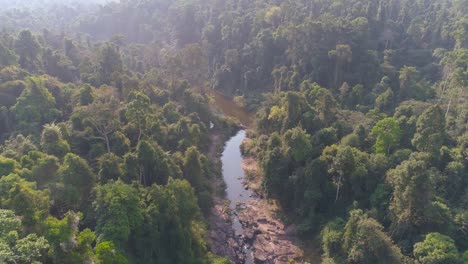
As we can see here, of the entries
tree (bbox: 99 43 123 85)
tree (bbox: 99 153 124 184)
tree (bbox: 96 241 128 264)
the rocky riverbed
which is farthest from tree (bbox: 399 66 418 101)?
tree (bbox: 96 241 128 264)

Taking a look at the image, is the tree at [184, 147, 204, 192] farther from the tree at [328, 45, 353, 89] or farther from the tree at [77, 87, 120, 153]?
the tree at [328, 45, 353, 89]

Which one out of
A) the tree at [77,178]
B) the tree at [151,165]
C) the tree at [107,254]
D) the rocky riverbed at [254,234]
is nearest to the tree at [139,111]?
the tree at [151,165]

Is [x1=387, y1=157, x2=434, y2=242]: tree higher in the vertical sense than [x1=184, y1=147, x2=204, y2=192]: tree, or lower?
lower

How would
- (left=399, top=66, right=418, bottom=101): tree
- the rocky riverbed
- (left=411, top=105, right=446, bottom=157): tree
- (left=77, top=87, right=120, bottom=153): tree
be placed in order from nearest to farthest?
(left=411, top=105, right=446, bottom=157): tree
the rocky riverbed
(left=77, top=87, right=120, bottom=153): tree
(left=399, top=66, right=418, bottom=101): tree

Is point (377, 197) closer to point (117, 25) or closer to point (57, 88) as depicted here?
point (57, 88)

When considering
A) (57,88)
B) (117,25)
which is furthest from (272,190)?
(117,25)

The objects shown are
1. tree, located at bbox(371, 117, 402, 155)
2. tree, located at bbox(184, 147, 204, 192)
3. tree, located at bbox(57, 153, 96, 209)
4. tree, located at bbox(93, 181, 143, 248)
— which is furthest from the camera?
tree, located at bbox(184, 147, 204, 192)
